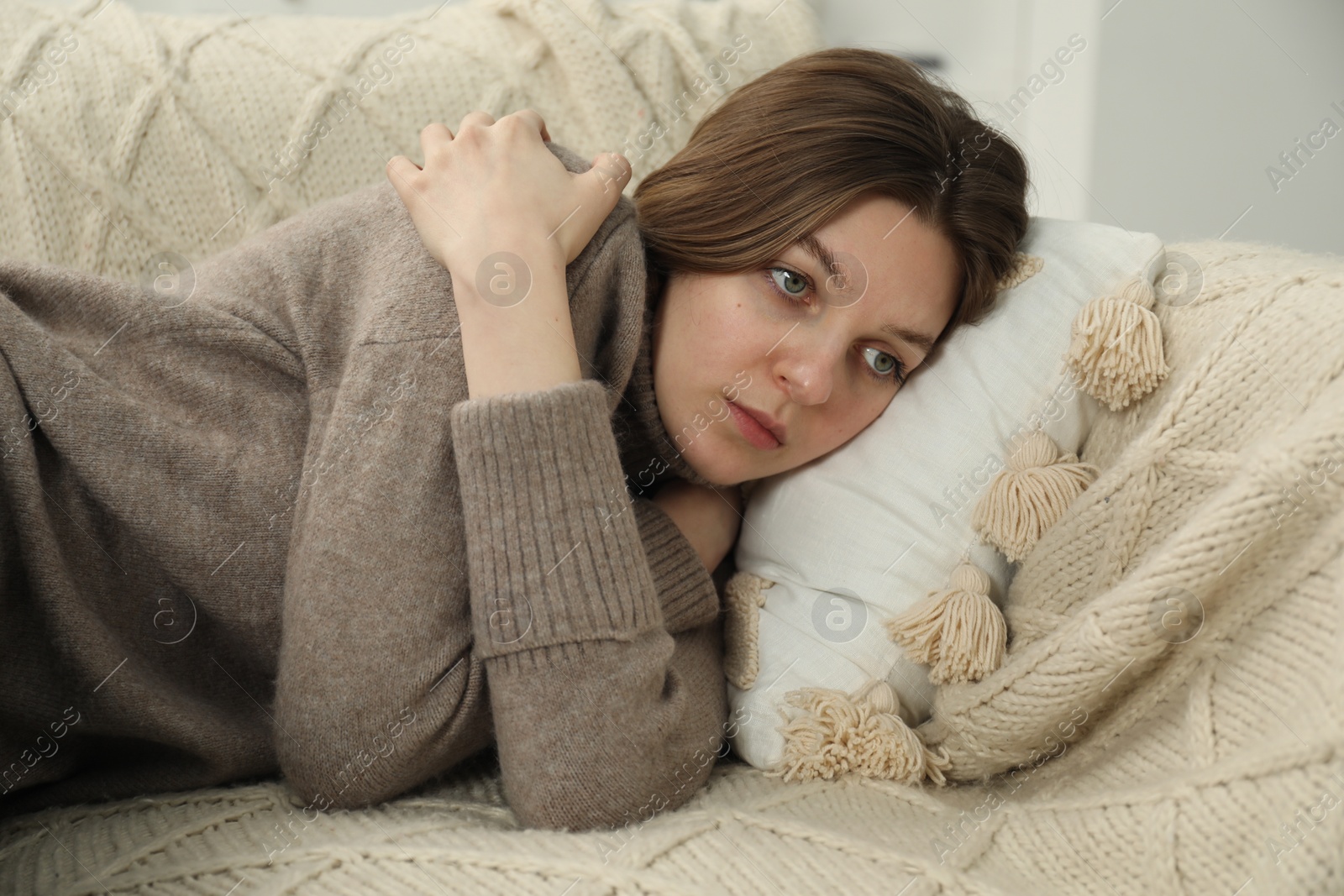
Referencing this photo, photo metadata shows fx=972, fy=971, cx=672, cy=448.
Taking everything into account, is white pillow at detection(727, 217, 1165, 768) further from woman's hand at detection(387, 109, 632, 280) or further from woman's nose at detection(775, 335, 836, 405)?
woman's hand at detection(387, 109, 632, 280)

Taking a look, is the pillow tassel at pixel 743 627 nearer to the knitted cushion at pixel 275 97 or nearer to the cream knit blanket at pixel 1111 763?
the cream knit blanket at pixel 1111 763

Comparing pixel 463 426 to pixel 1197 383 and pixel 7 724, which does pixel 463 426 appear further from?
pixel 1197 383

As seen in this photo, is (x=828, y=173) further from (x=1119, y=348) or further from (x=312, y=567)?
(x=312, y=567)

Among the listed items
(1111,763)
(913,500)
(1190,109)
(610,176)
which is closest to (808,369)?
(913,500)

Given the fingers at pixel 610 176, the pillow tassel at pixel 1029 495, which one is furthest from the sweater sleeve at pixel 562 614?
the pillow tassel at pixel 1029 495

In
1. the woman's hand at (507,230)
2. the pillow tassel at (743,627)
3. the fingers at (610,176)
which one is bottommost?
the pillow tassel at (743,627)

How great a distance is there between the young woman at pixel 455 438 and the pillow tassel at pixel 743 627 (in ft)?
0.10

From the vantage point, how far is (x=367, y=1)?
5.70ft

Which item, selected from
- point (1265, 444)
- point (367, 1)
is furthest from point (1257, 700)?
point (367, 1)

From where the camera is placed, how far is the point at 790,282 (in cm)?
97

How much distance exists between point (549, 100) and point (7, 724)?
3.19 ft

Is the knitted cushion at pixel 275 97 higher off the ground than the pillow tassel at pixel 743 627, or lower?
higher

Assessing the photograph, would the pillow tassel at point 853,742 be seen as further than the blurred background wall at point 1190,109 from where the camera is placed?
No

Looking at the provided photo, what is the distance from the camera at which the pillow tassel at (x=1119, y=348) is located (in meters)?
0.90
